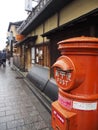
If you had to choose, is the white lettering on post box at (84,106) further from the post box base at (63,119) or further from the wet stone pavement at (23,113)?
the wet stone pavement at (23,113)

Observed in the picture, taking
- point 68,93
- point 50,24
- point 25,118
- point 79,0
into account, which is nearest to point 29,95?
point 25,118

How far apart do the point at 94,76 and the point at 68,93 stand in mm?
444

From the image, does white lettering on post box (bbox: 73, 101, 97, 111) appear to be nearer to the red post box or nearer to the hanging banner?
the red post box

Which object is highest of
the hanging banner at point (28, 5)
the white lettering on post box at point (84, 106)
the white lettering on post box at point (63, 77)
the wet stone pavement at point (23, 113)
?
the hanging banner at point (28, 5)

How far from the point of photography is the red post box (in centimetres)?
234

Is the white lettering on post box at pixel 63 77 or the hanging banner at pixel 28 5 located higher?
the hanging banner at pixel 28 5

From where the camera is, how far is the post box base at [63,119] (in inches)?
92.1

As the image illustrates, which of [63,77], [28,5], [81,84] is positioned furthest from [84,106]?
[28,5]

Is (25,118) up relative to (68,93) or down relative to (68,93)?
down

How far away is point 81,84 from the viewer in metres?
2.35

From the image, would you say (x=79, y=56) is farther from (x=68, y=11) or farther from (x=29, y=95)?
(x=29, y=95)

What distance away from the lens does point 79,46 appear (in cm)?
235

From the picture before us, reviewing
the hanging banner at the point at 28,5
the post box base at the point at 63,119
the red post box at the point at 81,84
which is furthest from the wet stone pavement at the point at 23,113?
the hanging banner at the point at 28,5

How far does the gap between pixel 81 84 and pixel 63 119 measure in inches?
21.9
